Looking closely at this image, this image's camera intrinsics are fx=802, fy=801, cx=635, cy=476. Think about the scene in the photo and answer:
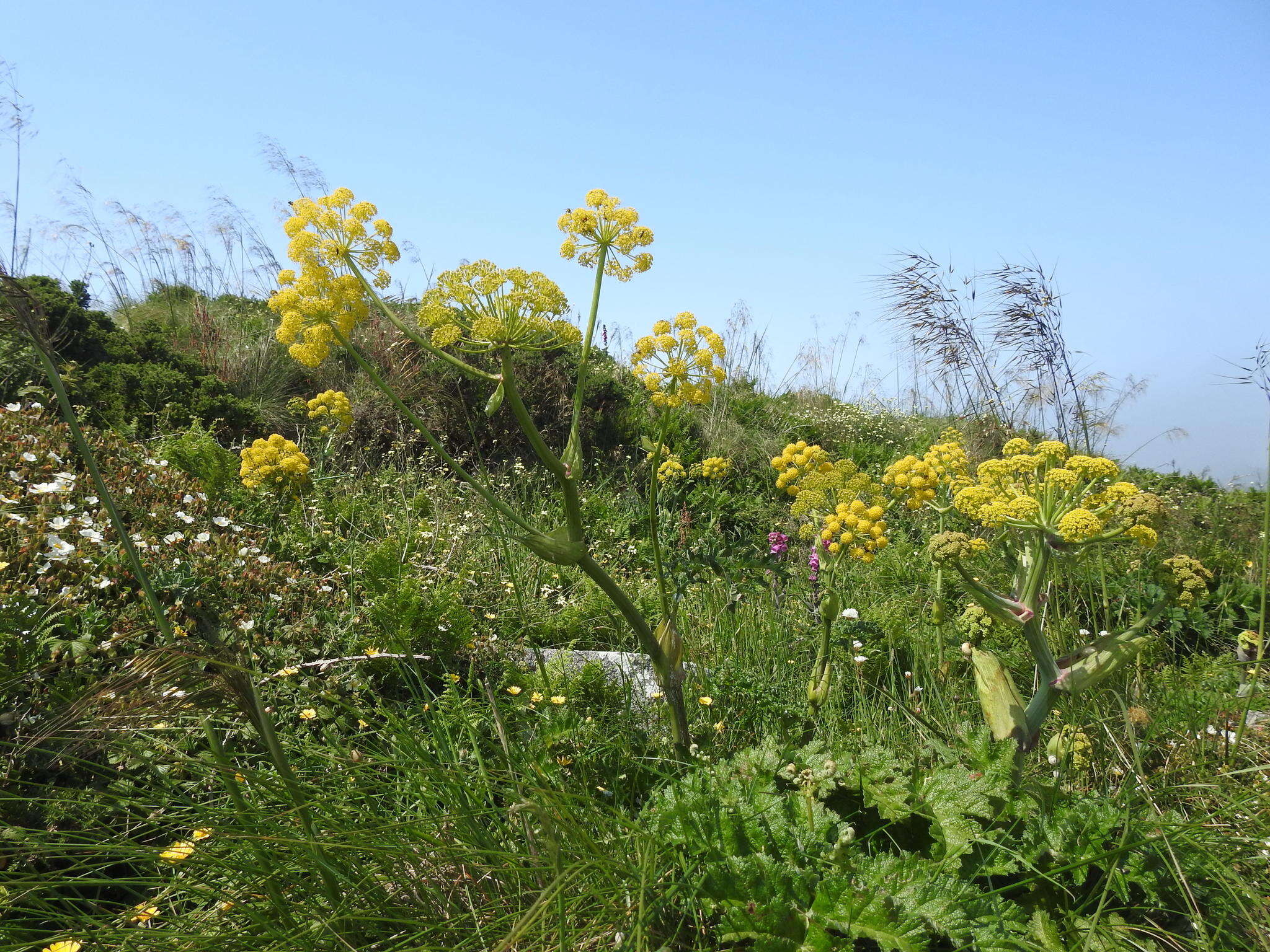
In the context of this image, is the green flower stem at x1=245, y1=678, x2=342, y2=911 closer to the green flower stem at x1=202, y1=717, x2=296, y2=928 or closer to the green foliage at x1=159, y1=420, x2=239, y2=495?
the green flower stem at x1=202, y1=717, x2=296, y2=928

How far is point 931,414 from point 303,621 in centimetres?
979

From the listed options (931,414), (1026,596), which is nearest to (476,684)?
(1026,596)

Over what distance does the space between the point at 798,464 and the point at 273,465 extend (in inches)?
127

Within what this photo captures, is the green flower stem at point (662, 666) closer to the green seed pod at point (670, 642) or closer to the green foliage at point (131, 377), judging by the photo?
the green seed pod at point (670, 642)

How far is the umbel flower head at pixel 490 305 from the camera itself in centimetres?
190

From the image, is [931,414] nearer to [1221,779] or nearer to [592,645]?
[592,645]

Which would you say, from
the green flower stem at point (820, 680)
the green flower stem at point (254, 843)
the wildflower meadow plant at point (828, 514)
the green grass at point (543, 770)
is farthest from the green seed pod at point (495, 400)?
the green flower stem at point (820, 680)

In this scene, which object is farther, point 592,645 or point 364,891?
point 592,645

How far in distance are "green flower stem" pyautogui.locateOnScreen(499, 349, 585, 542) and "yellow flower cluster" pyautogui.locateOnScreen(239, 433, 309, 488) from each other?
128 inches

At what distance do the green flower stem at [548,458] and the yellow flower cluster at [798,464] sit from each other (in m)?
1.18

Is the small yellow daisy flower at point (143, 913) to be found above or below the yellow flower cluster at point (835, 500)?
below

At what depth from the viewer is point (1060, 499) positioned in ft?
6.75

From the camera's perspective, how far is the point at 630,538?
5707mm

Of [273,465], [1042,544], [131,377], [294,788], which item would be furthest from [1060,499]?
[131,377]
